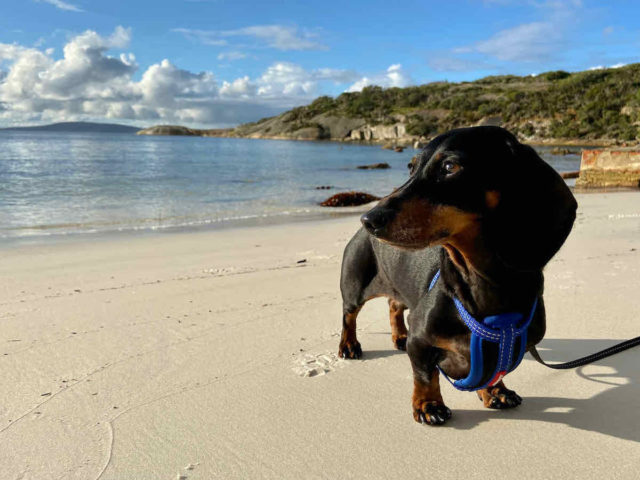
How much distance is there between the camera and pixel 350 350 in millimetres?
3217

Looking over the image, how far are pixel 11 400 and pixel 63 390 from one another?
24 centimetres

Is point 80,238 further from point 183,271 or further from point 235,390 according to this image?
point 235,390

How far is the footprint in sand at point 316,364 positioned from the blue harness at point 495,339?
3.58 ft

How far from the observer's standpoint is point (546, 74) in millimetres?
109688

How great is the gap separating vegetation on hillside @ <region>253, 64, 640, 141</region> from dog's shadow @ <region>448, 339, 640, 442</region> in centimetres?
6266

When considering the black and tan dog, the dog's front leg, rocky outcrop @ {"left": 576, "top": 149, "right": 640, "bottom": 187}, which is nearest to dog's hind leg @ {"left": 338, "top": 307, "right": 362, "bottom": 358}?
the dog's front leg

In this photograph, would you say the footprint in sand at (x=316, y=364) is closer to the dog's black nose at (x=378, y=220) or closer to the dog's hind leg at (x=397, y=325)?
the dog's hind leg at (x=397, y=325)

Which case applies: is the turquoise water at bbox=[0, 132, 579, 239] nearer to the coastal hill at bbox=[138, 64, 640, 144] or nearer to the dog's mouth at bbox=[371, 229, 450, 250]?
the dog's mouth at bbox=[371, 229, 450, 250]

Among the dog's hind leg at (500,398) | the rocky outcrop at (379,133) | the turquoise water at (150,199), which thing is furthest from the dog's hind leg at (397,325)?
the rocky outcrop at (379,133)

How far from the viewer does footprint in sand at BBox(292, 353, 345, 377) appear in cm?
300

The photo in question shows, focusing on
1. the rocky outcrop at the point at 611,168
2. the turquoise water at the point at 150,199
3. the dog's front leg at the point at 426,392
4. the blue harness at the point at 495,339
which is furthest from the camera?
the rocky outcrop at the point at 611,168

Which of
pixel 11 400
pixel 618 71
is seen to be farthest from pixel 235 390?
pixel 618 71

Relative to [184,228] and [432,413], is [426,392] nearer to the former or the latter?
[432,413]

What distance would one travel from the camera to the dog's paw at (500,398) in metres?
2.55
